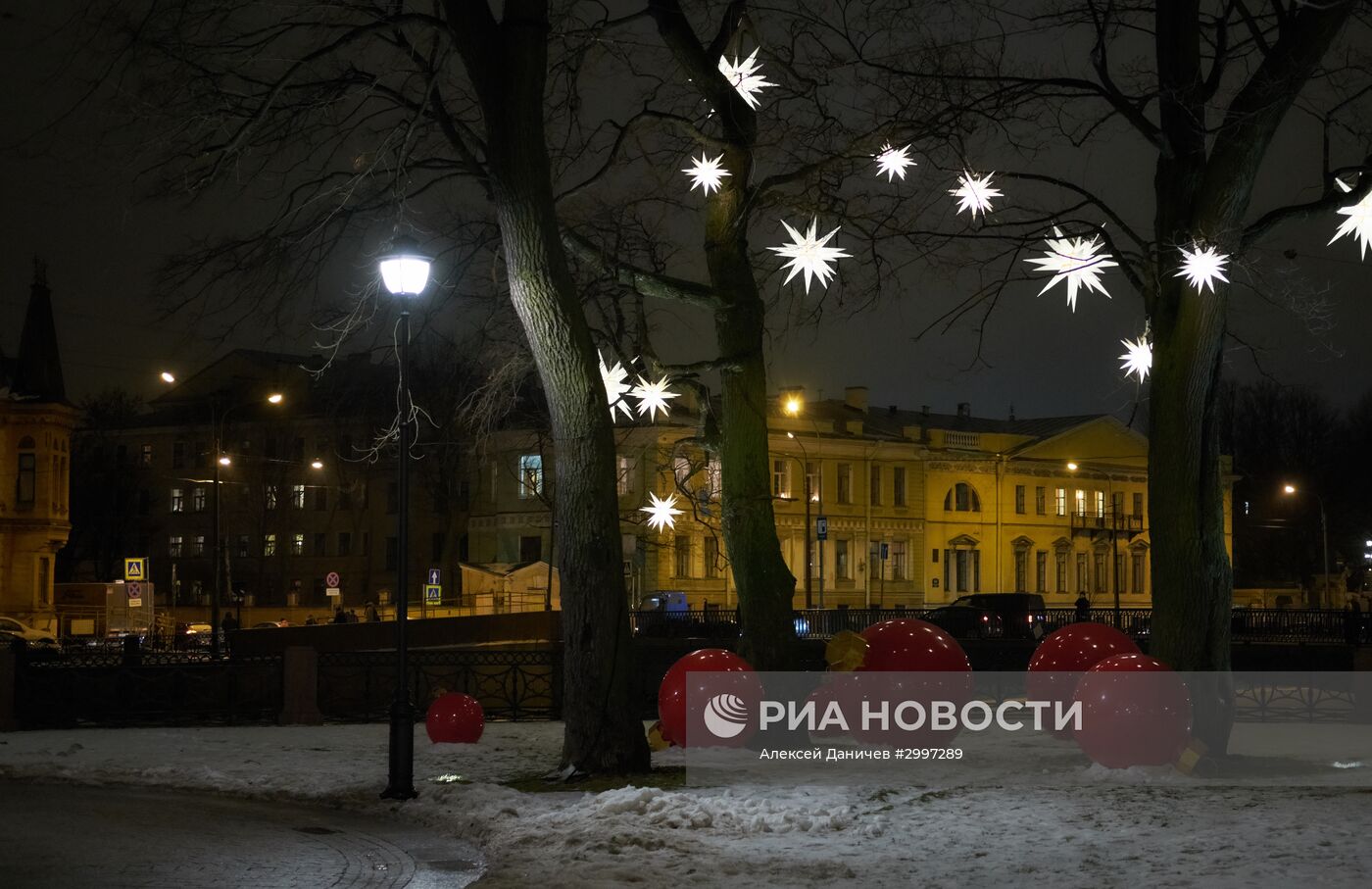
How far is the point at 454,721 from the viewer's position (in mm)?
19250

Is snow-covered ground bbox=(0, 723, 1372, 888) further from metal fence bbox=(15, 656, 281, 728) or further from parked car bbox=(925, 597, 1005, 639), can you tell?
parked car bbox=(925, 597, 1005, 639)

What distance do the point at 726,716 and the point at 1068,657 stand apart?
3924 millimetres

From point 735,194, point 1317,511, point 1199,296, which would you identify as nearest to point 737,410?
point 735,194

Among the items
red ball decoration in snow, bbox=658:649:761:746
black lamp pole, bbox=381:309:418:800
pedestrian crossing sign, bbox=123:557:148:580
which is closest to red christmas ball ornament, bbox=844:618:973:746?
red ball decoration in snow, bbox=658:649:761:746

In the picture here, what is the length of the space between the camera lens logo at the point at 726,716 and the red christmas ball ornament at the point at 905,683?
1214mm

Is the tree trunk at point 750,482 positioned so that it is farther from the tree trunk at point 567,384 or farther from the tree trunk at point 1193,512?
the tree trunk at point 1193,512

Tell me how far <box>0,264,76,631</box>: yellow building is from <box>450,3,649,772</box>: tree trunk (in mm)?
48177

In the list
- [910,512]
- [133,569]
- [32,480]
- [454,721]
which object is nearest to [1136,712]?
[454,721]

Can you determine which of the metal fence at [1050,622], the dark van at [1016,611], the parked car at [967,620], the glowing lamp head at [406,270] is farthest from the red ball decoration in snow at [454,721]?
the parked car at [967,620]

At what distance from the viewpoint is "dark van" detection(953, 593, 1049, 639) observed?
144ft

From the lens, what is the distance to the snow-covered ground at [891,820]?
33.1ft

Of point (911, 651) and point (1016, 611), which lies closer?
point (911, 651)

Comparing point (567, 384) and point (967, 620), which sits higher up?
point (567, 384)

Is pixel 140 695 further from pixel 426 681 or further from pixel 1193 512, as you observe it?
pixel 1193 512
